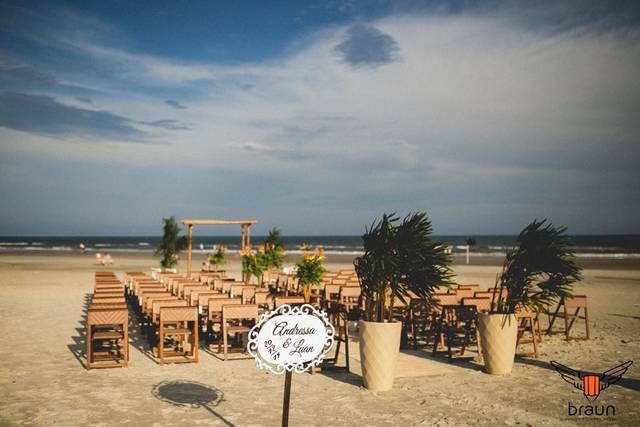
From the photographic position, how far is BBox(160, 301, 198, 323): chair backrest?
26.4 feet

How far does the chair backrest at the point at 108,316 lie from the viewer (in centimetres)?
763

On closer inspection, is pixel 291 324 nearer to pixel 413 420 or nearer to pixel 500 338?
pixel 413 420

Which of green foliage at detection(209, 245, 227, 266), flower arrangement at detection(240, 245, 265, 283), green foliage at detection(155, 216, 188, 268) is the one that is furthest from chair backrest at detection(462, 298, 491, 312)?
green foliage at detection(155, 216, 188, 268)

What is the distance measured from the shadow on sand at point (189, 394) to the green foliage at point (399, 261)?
87.7 inches

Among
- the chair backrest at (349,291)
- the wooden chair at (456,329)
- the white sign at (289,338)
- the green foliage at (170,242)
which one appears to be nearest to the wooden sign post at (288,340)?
the white sign at (289,338)

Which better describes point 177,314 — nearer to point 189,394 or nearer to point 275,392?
point 189,394

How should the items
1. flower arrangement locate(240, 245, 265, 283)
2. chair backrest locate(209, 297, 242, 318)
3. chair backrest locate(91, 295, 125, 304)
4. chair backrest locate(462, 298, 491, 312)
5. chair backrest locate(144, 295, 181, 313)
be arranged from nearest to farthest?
chair backrest locate(91, 295, 125, 304) → chair backrest locate(209, 297, 242, 318) → chair backrest locate(144, 295, 181, 313) → chair backrest locate(462, 298, 491, 312) → flower arrangement locate(240, 245, 265, 283)

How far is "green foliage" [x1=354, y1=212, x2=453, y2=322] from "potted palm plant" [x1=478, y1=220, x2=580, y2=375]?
1.11 metres

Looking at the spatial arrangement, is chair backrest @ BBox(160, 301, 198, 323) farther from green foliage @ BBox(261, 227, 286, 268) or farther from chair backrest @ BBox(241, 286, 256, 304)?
green foliage @ BBox(261, 227, 286, 268)

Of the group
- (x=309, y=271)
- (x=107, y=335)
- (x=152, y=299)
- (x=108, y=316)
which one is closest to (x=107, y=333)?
(x=107, y=335)

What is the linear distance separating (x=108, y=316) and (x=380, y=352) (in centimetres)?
391

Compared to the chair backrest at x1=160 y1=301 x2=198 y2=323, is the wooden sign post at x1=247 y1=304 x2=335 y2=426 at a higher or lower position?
higher

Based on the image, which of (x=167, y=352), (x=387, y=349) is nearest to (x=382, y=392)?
(x=387, y=349)

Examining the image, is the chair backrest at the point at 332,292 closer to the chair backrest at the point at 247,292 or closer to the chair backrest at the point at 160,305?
the chair backrest at the point at 247,292
